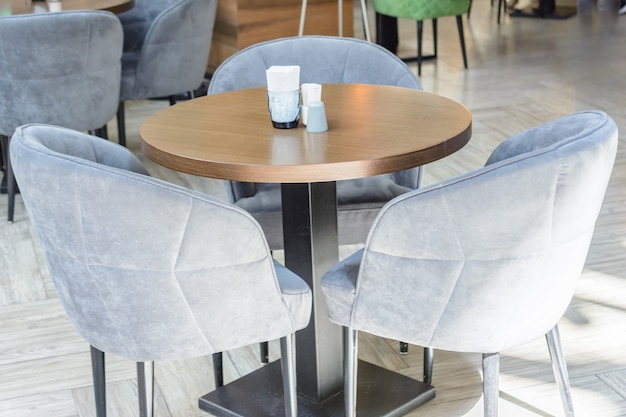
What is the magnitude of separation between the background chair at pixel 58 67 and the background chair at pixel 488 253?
1918 mm

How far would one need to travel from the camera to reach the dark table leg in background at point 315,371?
7.30 feet

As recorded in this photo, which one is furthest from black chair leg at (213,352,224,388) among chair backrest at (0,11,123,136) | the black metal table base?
chair backrest at (0,11,123,136)

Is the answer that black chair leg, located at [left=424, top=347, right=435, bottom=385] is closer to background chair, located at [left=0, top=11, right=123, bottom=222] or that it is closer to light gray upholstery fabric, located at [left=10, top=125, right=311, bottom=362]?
light gray upholstery fabric, located at [left=10, top=125, right=311, bottom=362]

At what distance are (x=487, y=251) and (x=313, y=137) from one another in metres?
0.54

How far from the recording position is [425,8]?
6164mm

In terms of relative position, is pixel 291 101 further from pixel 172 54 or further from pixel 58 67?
pixel 172 54


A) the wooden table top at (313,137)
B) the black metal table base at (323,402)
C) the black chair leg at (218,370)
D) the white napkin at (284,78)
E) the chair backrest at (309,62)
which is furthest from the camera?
the chair backrest at (309,62)

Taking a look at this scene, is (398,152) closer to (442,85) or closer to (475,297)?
(475,297)

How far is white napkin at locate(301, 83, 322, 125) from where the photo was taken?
2191 mm

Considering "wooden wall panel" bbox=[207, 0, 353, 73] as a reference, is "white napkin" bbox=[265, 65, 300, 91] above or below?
above

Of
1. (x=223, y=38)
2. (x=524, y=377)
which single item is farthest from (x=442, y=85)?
(x=524, y=377)

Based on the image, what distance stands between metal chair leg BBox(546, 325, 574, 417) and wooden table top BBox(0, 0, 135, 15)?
2780mm

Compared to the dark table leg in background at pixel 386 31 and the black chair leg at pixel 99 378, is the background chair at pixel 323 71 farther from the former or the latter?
the dark table leg in background at pixel 386 31

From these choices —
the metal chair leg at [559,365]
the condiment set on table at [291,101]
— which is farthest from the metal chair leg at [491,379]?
the condiment set on table at [291,101]
